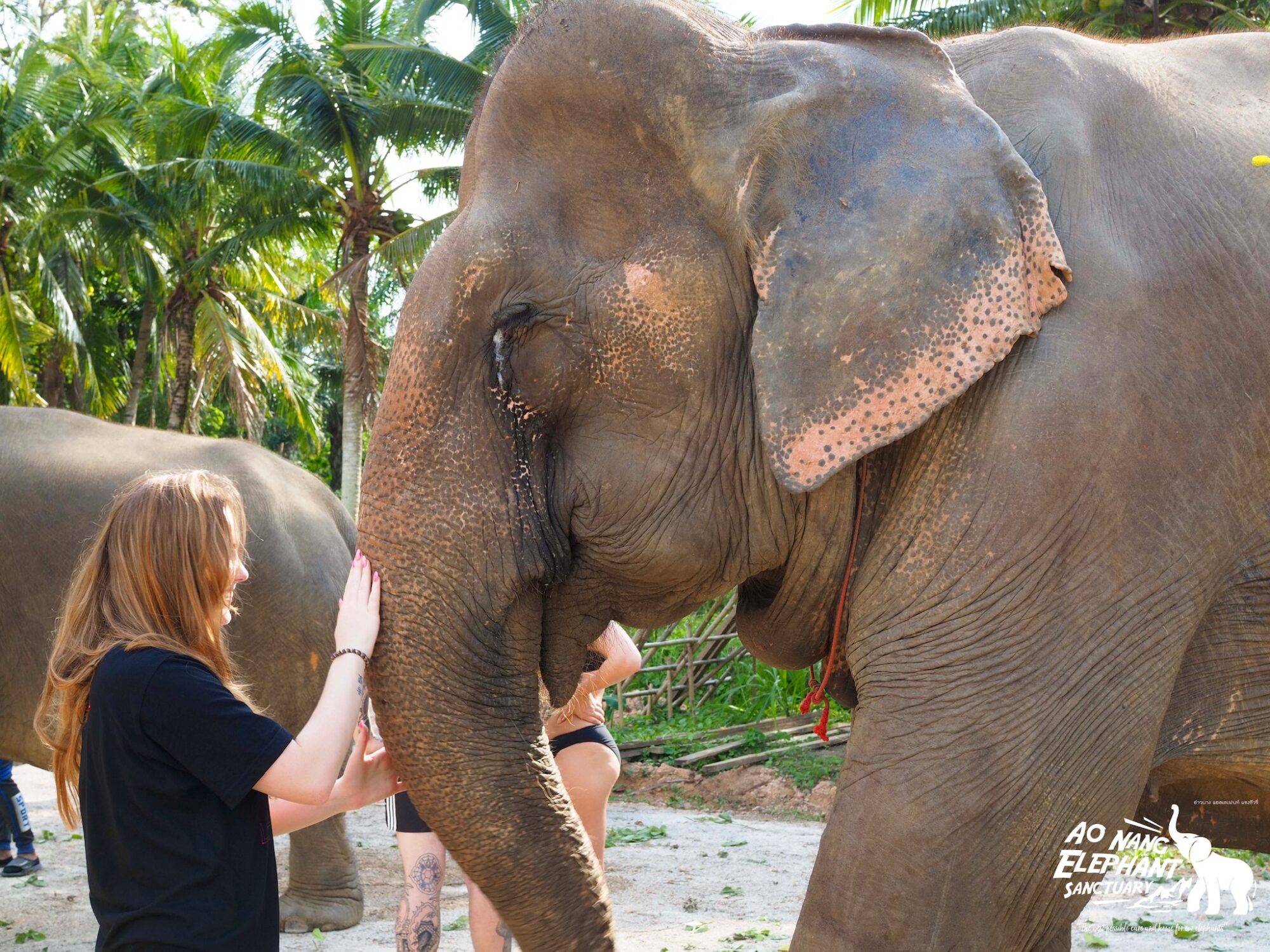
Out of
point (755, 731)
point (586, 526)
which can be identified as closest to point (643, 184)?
point (586, 526)

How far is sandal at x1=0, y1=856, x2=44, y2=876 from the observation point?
623 centimetres

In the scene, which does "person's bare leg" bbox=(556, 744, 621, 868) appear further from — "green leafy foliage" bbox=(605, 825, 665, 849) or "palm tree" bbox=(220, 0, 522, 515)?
"palm tree" bbox=(220, 0, 522, 515)

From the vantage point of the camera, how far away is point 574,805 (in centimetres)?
379

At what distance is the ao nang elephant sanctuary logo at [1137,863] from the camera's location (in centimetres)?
191

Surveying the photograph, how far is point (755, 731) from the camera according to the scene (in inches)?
369

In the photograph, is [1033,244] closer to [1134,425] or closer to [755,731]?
[1134,425]

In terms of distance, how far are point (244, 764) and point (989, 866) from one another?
121cm

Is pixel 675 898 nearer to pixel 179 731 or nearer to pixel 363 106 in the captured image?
pixel 179 731

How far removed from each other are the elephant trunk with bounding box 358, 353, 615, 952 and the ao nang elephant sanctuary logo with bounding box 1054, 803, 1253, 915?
83 centimetres

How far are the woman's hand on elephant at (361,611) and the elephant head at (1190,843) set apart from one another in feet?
4.98

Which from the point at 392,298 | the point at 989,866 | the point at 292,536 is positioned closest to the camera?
the point at 989,866

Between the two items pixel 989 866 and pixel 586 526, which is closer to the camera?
pixel 989 866

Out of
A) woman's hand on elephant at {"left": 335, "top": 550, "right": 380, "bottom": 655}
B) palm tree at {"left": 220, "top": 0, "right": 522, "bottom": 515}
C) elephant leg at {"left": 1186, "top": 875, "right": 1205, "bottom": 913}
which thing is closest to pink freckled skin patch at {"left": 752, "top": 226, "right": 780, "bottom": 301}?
woman's hand on elephant at {"left": 335, "top": 550, "right": 380, "bottom": 655}

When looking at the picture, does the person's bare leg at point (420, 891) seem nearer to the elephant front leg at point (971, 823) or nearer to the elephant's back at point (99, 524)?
the elephant's back at point (99, 524)
